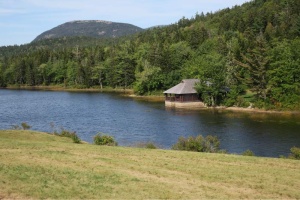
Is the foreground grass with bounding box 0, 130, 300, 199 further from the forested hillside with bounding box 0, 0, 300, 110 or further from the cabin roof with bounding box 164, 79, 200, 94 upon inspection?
the cabin roof with bounding box 164, 79, 200, 94

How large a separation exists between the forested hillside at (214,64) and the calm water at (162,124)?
8.05 metres

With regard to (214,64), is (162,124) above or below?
below

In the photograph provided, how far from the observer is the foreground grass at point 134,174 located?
16125 millimetres

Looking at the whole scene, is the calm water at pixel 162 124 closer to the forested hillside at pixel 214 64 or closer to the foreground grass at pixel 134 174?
the forested hillside at pixel 214 64

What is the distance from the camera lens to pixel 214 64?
72.3 m

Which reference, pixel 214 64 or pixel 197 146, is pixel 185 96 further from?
pixel 197 146

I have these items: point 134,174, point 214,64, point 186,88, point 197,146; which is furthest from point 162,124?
point 134,174

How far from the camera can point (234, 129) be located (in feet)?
157

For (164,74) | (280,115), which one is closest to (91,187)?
(280,115)

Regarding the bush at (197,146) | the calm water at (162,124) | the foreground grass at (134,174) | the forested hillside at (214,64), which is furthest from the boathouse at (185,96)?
the foreground grass at (134,174)

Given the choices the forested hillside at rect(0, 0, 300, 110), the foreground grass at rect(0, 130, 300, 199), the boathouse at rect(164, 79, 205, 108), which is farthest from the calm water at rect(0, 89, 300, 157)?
the foreground grass at rect(0, 130, 300, 199)

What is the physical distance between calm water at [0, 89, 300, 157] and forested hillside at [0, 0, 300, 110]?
317 inches

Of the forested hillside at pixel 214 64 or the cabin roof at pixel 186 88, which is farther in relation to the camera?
the cabin roof at pixel 186 88

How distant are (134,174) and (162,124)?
110 ft
